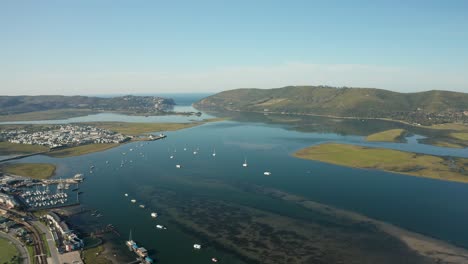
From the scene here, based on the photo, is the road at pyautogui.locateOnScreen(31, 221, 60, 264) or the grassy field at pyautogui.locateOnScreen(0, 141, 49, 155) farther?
the grassy field at pyautogui.locateOnScreen(0, 141, 49, 155)

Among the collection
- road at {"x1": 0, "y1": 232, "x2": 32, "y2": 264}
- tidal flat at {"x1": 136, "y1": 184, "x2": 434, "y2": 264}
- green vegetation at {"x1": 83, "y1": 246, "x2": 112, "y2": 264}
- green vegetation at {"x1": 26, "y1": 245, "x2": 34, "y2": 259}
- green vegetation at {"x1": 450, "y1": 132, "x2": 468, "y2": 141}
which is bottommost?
green vegetation at {"x1": 83, "y1": 246, "x2": 112, "y2": 264}

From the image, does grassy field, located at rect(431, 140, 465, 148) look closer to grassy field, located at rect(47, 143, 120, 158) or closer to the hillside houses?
the hillside houses

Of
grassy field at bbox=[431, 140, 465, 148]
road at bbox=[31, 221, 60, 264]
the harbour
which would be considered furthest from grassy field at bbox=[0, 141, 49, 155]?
grassy field at bbox=[431, 140, 465, 148]

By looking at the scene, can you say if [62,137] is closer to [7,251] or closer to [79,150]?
[79,150]

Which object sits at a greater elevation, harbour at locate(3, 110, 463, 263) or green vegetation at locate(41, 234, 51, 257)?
harbour at locate(3, 110, 463, 263)

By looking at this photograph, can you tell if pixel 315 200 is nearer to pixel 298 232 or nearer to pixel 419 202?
pixel 298 232

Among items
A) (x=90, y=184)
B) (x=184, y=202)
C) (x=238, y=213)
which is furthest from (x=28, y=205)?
(x=238, y=213)

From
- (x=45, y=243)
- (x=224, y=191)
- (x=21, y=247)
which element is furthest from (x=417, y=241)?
(x=21, y=247)
